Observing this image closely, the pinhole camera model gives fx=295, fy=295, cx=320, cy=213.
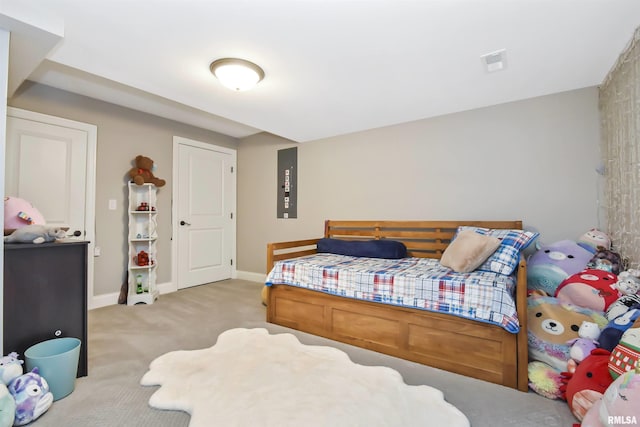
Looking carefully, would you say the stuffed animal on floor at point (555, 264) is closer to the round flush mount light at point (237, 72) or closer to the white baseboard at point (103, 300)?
the round flush mount light at point (237, 72)

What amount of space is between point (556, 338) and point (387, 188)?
2.10m

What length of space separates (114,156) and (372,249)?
313 centimetres

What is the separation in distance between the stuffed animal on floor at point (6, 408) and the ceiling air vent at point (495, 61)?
323cm

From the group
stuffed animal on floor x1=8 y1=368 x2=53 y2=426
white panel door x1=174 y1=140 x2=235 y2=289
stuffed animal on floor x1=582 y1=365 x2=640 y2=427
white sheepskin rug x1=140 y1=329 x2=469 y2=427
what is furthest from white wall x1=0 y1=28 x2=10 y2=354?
stuffed animal on floor x1=582 y1=365 x2=640 y2=427

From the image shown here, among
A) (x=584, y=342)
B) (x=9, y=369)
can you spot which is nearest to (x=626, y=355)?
(x=584, y=342)

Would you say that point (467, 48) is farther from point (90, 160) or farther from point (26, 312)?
point (90, 160)

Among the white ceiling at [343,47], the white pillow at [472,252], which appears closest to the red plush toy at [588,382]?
the white pillow at [472,252]

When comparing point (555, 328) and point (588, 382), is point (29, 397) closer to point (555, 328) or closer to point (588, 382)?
point (588, 382)

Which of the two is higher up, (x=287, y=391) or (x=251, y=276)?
(x=251, y=276)

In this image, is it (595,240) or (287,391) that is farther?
(595,240)

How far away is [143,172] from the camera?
352 cm

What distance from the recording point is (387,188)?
11.4ft

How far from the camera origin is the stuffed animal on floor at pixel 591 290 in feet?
5.91

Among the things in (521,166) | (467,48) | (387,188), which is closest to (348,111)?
(387,188)
